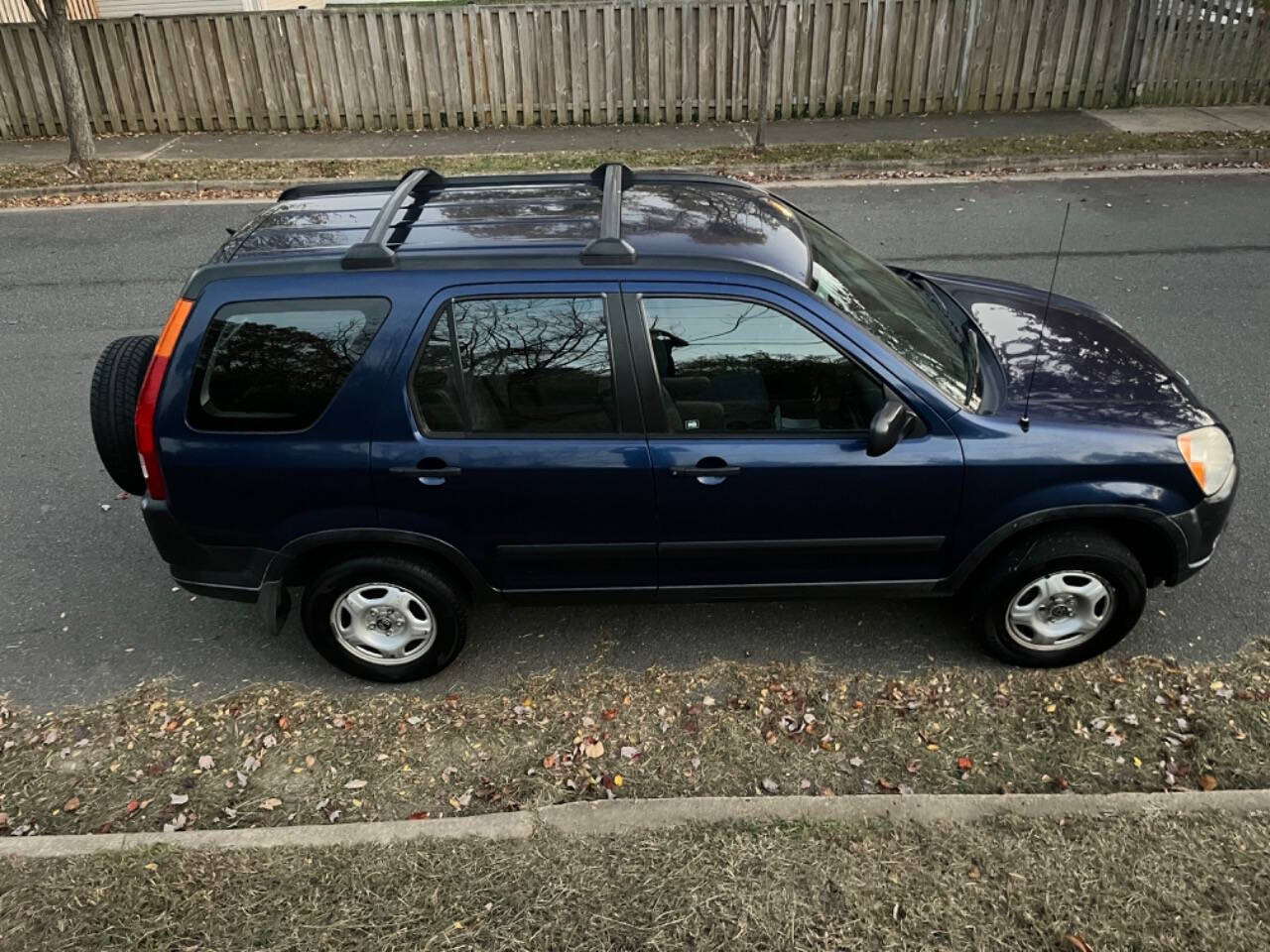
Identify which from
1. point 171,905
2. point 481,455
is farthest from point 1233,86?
point 171,905

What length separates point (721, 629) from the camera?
13.9 feet

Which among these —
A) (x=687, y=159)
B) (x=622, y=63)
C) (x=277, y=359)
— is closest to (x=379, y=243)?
(x=277, y=359)

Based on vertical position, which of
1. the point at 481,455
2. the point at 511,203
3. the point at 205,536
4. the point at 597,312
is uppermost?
the point at 511,203

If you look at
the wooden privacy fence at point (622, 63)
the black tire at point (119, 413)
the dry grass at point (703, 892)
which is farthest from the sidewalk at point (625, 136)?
the dry grass at point (703, 892)

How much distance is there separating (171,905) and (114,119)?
14084 mm

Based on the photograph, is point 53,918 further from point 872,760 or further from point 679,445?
point 872,760

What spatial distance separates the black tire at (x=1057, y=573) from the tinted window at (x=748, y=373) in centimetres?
86

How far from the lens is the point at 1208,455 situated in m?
3.57

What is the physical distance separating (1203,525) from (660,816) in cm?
236

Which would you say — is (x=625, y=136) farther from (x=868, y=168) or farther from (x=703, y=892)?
(x=703, y=892)

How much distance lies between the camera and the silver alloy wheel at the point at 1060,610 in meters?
3.71

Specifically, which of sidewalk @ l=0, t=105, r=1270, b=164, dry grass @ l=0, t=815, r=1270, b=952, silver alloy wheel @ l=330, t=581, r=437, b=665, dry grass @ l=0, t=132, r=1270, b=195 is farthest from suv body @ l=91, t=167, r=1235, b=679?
sidewalk @ l=0, t=105, r=1270, b=164

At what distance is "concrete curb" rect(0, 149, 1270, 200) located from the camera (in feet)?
36.3

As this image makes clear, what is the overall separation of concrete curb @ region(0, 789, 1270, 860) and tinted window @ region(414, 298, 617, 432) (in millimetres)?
1371
